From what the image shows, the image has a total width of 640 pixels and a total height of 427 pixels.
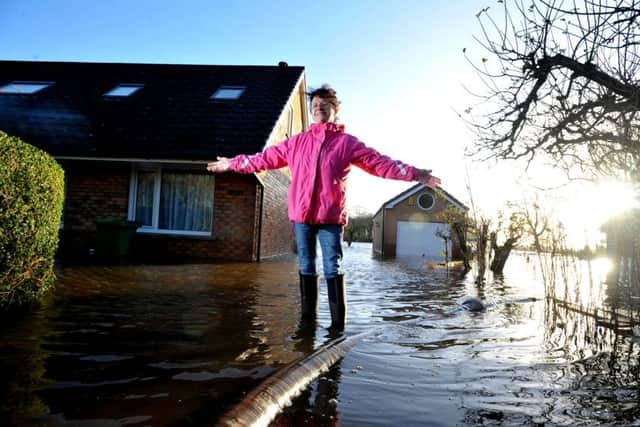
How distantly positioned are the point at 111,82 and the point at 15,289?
13268 mm

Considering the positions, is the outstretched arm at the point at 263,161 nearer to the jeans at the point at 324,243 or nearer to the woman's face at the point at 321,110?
the woman's face at the point at 321,110

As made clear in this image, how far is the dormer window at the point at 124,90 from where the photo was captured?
535 inches

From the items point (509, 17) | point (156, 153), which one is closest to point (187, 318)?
point (509, 17)

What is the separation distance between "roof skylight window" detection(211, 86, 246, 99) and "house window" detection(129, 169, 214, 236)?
3390mm

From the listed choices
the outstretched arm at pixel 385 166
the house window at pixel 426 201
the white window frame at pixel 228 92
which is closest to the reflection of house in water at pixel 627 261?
the outstretched arm at pixel 385 166

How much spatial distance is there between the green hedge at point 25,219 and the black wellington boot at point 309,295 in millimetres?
2315

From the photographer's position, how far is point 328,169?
132 inches

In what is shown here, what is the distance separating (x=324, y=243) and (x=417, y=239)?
24001mm

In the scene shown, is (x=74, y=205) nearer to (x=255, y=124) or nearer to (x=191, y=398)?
(x=255, y=124)

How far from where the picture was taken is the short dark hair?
3495 millimetres

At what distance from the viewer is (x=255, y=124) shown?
11484 mm

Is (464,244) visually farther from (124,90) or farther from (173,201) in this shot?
(124,90)

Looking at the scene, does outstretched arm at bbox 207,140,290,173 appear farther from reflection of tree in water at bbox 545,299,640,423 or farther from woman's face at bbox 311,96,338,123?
reflection of tree in water at bbox 545,299,640,423

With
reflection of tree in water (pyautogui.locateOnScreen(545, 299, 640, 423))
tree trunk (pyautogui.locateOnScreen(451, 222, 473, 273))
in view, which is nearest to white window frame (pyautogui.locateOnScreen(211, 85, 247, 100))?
tree trunk (pyautogui.locateOnScreen(451, 222, 473, 273))
